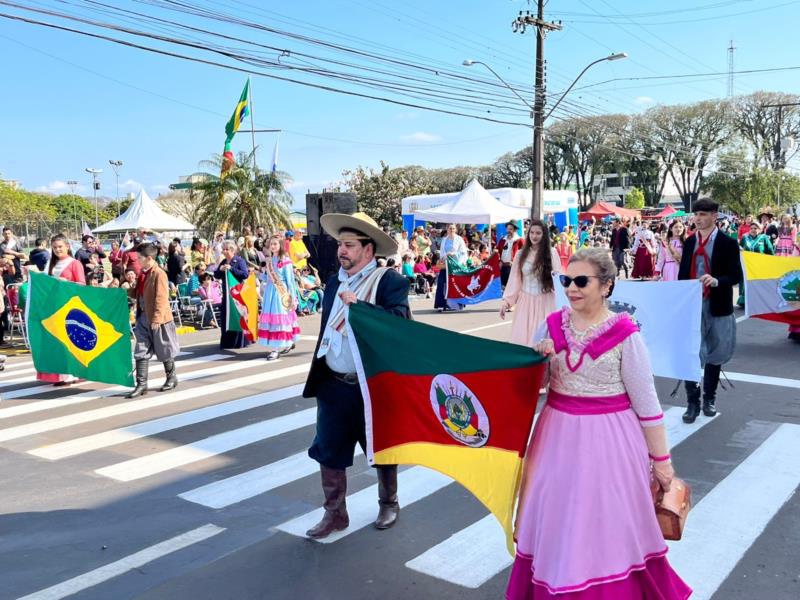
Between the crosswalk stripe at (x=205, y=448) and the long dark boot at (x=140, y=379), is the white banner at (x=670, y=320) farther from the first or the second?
the long dark boot at (x=140, y=379)

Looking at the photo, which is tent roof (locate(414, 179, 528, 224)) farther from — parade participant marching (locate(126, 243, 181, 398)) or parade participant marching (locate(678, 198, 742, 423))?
parade participant marching (locate(678, 198, 742, 423))

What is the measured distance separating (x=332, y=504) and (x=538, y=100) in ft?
83.9

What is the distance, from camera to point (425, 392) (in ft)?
12.8

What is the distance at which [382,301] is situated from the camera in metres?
4.29

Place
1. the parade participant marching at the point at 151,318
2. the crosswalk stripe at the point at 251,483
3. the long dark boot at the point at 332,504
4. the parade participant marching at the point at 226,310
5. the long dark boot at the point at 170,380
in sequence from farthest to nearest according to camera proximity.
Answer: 1. the parade participant marching at the point at 226,310
2. the long dark boot at the point at 170,380
3. the parade participant marching at the point at 151,318
4. the crosswalk stripe at the point at 251,483
5. the long dark boot at the point at 332,504

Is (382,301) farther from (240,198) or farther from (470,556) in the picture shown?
(240,198)

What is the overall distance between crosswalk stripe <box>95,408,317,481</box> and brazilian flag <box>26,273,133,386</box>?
197cm

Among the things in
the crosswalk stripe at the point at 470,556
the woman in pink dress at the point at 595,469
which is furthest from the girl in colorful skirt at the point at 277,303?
the woman in pink dress at the point at 595,469

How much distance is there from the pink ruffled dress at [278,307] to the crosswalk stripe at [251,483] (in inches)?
187

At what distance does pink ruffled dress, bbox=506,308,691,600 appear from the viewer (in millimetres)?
2830

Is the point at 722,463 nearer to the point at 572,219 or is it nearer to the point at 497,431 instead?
the point at 497,431

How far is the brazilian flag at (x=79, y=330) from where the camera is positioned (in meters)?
8.18

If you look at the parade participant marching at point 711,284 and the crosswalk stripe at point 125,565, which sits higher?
the parade participant marching at point 711,284

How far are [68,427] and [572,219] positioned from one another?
28.8 meters
